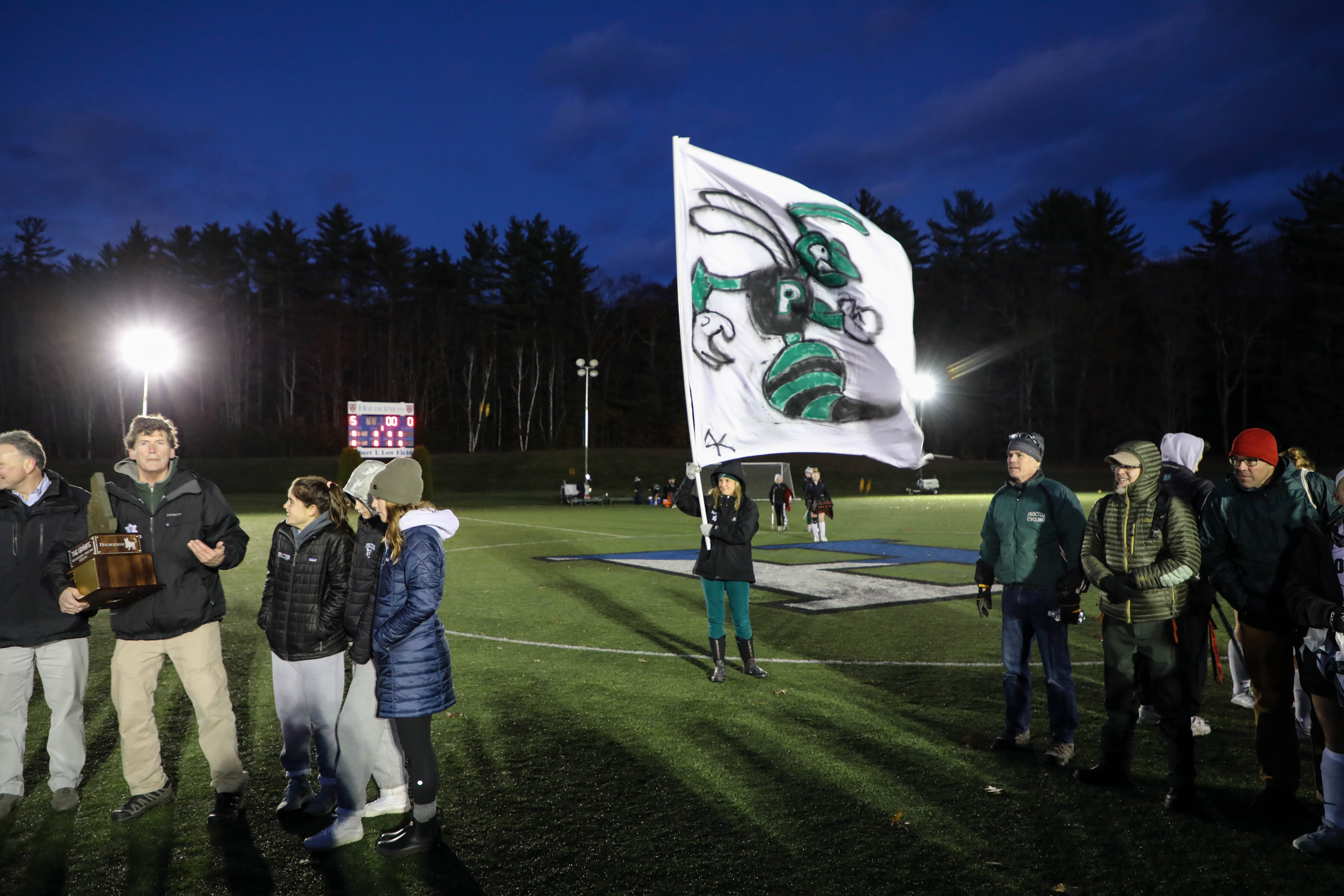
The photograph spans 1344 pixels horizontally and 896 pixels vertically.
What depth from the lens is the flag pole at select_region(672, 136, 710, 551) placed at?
22.0 ft

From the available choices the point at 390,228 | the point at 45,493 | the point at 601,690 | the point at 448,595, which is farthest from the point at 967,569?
the point at 390,228

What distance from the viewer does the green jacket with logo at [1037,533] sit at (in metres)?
5.46

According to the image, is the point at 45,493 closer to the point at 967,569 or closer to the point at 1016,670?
the point at 1016,670

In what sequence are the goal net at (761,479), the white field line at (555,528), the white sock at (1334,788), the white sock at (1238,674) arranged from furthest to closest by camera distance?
the goal net at (761,479) < the white field line at (555,528) < the white sock at (1238,674) < the white sock at (1334,788)

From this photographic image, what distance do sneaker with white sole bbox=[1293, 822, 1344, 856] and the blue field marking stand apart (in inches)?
453

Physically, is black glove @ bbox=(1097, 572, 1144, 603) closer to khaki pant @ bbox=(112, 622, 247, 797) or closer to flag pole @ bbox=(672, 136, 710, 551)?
flag pole @ bbox=(672, 136, 710, 551)

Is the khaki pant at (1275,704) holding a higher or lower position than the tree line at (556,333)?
lower

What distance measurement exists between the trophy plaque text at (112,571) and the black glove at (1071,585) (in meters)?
5.07

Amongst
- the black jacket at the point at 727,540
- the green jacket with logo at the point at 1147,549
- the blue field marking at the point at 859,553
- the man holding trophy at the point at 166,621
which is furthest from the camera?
the blue field marking at the point at 859,553

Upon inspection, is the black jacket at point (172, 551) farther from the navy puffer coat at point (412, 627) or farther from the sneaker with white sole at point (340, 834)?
the sneaker with white sole at point (340, 834)

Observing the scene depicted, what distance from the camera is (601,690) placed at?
7246 mm

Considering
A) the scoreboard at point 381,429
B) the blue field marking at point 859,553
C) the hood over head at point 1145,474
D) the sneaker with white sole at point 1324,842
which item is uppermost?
the scoreboard at point 381,429

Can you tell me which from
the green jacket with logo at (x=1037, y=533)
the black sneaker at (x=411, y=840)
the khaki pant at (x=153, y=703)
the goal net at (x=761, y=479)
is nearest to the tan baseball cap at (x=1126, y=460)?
the green jacket with logo at (x=1037, y=533)

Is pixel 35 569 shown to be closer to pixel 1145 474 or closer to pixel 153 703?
pixel 153 703
